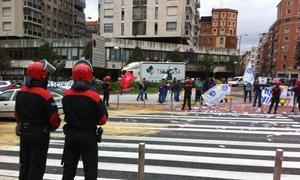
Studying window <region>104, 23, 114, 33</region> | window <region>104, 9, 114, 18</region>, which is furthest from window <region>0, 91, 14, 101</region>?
window <region>104, 9, 114, 18</region>

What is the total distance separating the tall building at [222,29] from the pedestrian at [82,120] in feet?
373

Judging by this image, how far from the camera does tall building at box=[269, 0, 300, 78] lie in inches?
3516

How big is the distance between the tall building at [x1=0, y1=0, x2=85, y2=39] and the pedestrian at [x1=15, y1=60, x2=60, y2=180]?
215 feet

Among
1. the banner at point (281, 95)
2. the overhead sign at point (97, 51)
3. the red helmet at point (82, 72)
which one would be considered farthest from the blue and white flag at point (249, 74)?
the red helmet at point (82, 72)

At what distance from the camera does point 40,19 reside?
68125mm

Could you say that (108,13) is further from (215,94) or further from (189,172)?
(189,172)

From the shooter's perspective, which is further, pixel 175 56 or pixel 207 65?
pixel 207 65

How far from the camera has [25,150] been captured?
4242 millimetres

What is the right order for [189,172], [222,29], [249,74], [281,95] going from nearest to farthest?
1. [189,172]
2. [281,95]
3. [249,74]
4. [222,29]

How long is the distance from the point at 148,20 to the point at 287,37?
166 ft

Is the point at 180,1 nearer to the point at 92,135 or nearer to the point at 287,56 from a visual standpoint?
the point at 287,56

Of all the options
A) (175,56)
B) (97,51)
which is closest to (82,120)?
(97,51)

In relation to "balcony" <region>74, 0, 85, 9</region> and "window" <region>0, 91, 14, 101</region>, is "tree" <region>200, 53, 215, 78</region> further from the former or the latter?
"window" <region>0, 91, 14, 101</region>

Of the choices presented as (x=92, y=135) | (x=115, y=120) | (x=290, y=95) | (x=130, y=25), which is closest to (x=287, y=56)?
(x=130, y=25)
